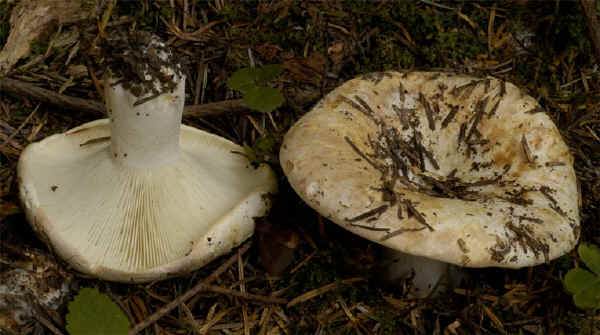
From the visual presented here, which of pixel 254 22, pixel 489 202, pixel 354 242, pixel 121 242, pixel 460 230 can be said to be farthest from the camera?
pixel 254 22

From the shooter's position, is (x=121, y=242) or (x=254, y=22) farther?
(x=254, y=22)

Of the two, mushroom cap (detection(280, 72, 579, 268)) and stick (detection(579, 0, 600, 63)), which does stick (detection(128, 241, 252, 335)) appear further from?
stick (detection(579, 0, 600, 63))

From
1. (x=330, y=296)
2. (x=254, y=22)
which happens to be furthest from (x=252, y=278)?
(x=254, y=22)

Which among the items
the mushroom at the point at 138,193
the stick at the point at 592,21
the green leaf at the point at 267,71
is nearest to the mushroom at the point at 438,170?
the green leaf at the point at 267,71

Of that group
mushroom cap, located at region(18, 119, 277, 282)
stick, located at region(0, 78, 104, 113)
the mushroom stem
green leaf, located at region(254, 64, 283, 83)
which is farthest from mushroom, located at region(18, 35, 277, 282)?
the mushroom stem

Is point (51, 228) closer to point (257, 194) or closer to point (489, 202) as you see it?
point (257, 194)

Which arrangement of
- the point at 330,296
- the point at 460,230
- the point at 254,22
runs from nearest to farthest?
the point at 460,230
the point at 330,296
the point at 254,22

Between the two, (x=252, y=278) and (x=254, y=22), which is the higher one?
(x=254, y=22)
